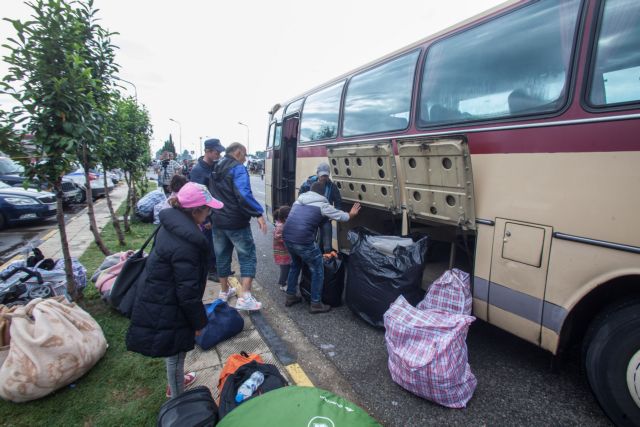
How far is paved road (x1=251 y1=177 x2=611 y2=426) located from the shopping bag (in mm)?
1779

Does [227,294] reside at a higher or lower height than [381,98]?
lower

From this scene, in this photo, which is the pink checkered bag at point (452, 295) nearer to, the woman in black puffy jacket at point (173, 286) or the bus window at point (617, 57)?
the bus window at point (617, 57)

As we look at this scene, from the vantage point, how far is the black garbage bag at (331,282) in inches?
165

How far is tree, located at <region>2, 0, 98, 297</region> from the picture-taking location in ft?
11.1

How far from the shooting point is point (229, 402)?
2.07m

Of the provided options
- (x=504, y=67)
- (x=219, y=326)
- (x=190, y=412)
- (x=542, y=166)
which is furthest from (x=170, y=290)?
(x=504, y=67)

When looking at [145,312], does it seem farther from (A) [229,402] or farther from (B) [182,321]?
(A) [229,402]

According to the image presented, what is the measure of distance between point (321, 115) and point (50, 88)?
3623mm

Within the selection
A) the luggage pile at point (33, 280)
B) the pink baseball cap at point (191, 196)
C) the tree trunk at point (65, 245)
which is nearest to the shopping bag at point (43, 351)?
the luggage pile at point (33, 280)

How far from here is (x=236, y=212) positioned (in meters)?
3.92

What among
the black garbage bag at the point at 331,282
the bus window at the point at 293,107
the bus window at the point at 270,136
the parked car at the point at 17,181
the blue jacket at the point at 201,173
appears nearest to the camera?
the black garbage bag at the point at 331,282

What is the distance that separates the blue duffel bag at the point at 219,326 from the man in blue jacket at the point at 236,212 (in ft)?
1.51

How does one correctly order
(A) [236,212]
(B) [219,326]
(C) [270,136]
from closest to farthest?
1. (B) [219,326]
2. (A) [236,212]
3. (C) [270,136]

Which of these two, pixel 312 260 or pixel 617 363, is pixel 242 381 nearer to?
pixel 312 260
